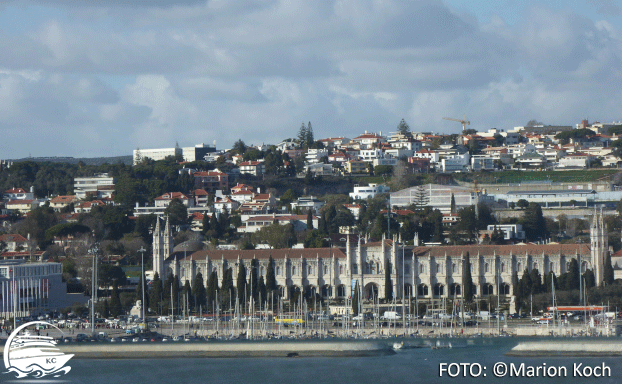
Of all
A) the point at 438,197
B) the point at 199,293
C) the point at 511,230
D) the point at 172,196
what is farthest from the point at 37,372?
the point at 438,197

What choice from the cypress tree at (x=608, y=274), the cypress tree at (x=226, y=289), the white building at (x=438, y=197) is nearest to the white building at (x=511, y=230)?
the white building at (x=438, y=197)

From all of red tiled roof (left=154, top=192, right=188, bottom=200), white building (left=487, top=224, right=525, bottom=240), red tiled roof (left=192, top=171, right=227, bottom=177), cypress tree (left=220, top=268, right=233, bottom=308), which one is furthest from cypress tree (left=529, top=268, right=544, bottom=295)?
red tiled roof (left=192, top=171, right=227, bottom=177)

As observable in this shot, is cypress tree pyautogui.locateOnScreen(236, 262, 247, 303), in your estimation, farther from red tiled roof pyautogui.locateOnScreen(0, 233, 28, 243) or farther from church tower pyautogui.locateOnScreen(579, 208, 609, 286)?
red tiled roof pyautogui.locateOnScreen(0, 233, 28, 243)

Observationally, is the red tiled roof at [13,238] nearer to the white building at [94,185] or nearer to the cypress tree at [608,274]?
the white building at [94,185]

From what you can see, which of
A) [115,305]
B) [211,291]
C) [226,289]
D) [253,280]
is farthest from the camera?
[253,280]

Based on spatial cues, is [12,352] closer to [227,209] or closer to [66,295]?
[66,295]

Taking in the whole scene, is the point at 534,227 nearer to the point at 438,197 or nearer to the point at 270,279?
the point at 438,197
